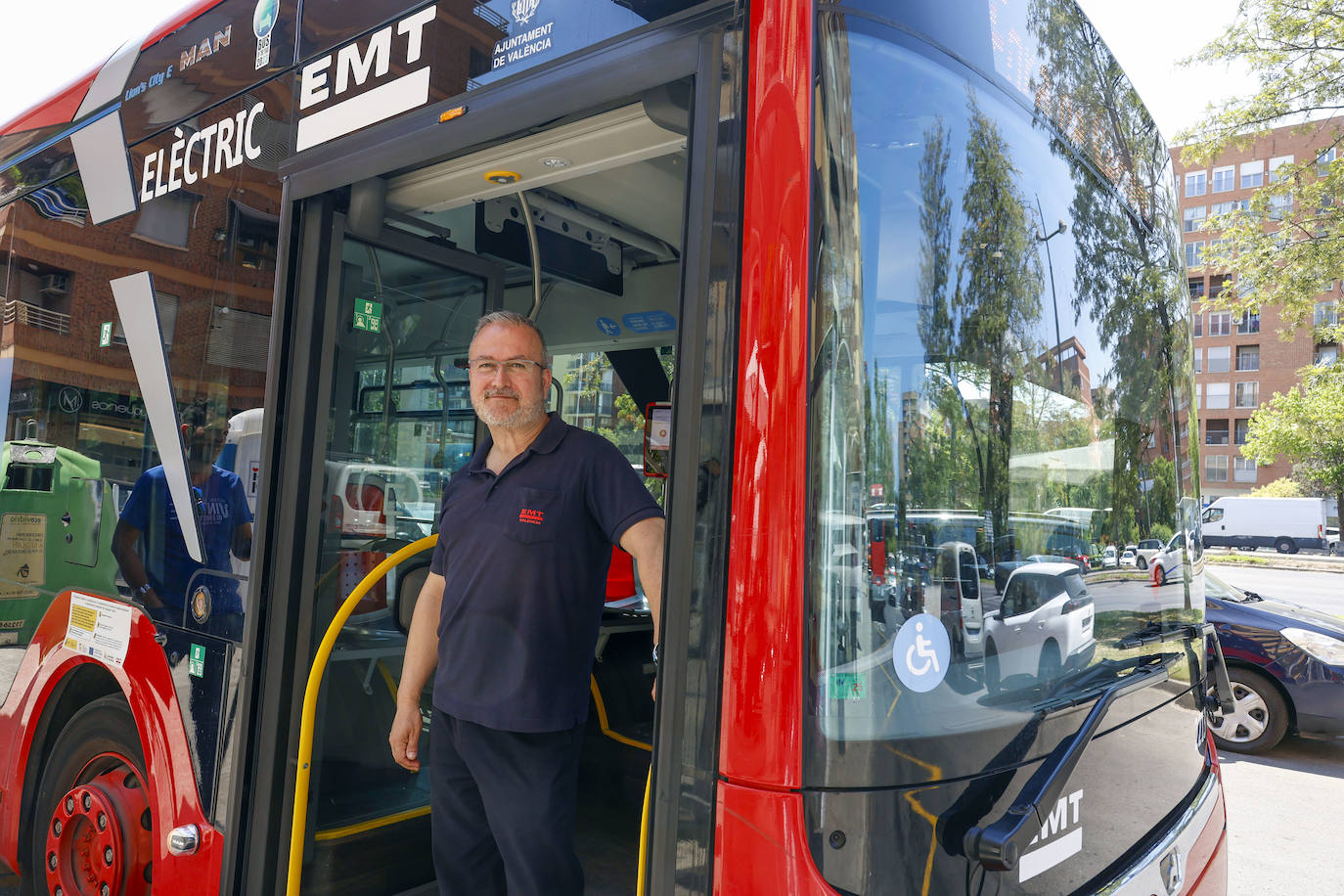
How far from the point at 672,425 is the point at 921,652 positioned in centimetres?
57

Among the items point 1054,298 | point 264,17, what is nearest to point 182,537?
point 264,17

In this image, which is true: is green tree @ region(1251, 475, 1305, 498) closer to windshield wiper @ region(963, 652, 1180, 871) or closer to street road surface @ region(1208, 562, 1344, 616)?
street road surface @ region(1208, 562, 1344, 616)

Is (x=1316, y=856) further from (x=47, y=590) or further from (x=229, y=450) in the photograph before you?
(x=47, y=590)

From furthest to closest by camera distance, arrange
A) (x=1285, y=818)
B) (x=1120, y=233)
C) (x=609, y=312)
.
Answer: (x=1285, y=818) → (x=609, y=312) → (x=1120, y=233)

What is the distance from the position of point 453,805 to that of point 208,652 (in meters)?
0.84

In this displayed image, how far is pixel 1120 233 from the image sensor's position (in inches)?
90.0

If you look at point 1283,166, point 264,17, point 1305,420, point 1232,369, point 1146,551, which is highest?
point 1232,369

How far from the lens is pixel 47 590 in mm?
3264

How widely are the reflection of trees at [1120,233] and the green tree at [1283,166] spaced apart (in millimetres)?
9313

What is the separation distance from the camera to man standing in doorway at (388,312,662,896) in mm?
2156

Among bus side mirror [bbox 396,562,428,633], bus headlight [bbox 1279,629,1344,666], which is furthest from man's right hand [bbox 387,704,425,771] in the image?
bus headlight [bbox 1279,629,1344,666]

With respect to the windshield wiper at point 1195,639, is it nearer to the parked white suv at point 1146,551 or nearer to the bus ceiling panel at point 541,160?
the parked white suv at point 1146,551

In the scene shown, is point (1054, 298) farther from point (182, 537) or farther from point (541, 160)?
point (182, 537)

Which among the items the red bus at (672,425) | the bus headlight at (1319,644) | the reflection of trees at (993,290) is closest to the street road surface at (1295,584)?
the bus headlight at (1319,644)
